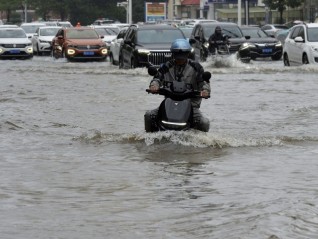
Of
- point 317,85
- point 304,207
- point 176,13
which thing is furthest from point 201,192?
point 176,13

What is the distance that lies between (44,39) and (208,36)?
52.1 feet

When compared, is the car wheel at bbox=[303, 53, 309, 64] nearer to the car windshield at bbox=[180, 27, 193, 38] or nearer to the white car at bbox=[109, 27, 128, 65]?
the white car at bbox=[109, 27, 128, 65]

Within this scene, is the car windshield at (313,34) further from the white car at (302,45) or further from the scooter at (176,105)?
the scooter at (176,105)

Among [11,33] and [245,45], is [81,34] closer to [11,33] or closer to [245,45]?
[11,33]

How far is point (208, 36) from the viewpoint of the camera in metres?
38.6

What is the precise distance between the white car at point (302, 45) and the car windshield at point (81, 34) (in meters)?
11.0

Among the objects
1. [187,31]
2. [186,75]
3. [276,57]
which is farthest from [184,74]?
[187,31]

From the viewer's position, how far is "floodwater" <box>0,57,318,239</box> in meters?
8.84

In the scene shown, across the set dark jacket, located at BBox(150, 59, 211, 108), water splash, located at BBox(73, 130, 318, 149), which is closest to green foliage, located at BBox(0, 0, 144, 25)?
water splash, located at BBox(73, 130, 318, 149)

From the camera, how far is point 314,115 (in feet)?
63.2

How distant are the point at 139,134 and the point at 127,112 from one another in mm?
4608

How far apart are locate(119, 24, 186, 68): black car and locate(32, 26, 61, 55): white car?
18041mm

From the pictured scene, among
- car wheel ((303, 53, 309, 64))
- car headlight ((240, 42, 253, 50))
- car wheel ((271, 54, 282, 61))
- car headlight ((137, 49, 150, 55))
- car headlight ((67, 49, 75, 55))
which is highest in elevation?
car headlight ((137, 49, 150, 55))

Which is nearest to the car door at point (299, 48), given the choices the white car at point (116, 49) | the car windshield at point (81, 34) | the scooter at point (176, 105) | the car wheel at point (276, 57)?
the white car at point (116, 49)
